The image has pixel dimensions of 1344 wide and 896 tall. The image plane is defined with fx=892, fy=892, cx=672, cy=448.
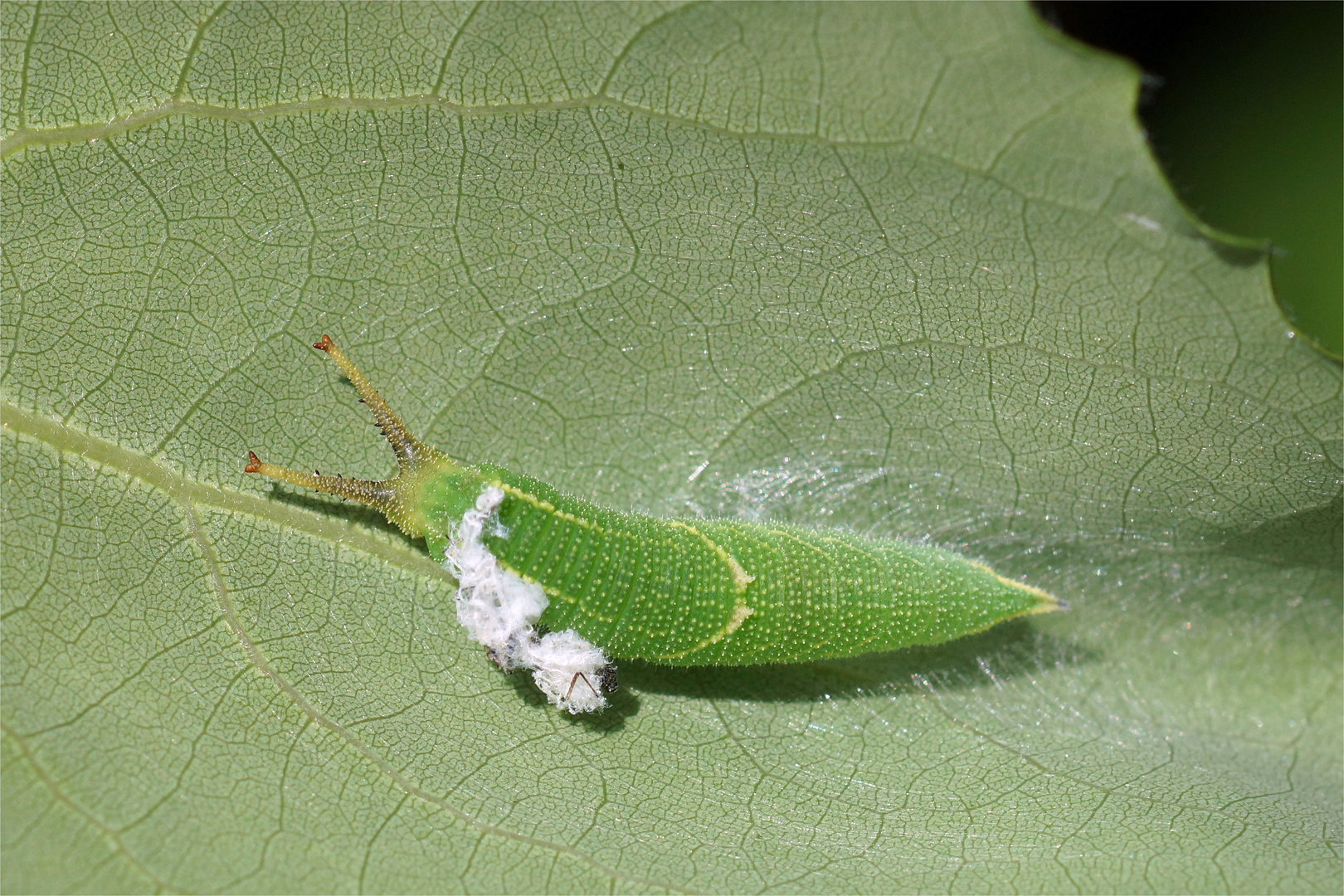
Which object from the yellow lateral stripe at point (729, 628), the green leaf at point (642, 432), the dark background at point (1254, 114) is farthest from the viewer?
the dark background at point (1254, 114)

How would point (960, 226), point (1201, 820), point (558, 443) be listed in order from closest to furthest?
1. point (1201, 820)
2. point (558, 443)
3. point (960, 226)

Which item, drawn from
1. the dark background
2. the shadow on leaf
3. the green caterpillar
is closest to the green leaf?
the shadow on leaf

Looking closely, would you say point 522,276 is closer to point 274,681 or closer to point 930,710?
point 274,681

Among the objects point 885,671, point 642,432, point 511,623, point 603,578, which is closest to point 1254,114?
point 885,671

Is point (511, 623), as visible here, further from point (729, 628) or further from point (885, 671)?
point (885, 671)

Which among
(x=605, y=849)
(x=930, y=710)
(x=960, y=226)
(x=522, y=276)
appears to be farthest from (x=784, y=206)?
(x=605, y=849)

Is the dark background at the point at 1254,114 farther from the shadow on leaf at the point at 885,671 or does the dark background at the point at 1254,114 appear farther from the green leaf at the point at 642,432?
the shadow on leaf at the point at 885,671

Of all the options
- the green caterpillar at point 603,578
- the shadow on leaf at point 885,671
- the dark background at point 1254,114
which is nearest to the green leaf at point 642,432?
the shadow on leaf at point 885,671
